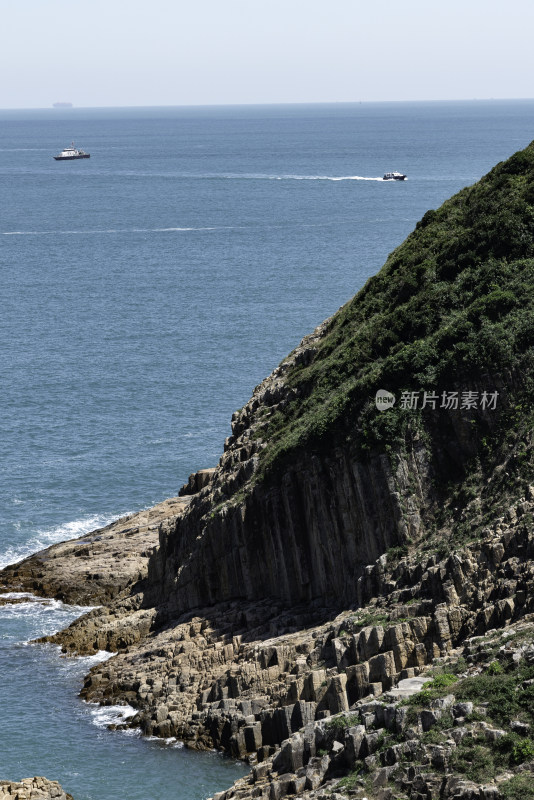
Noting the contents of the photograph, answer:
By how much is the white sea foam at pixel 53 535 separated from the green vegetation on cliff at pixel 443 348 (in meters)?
20.2

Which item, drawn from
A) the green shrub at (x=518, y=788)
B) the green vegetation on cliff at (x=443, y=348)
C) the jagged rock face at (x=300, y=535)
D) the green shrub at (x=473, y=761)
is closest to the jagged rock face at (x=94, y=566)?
the jagged rock face at (x=300, y=535)

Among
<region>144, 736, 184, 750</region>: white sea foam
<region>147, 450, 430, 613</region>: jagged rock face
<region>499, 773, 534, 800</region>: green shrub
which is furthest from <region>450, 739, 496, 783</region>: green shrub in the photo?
<region>144, 736, 184, 750</region>: white sea foam

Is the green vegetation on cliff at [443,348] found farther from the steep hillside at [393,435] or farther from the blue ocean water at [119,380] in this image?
the blue ocean water at [119,380]

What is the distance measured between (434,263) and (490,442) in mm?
13539

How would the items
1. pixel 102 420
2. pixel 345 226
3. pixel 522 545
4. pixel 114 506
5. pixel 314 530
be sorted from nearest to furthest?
pixel 522 545 → pixel 314 530 → pixel 114 506 → pixel 102 420 → pixel 345 226

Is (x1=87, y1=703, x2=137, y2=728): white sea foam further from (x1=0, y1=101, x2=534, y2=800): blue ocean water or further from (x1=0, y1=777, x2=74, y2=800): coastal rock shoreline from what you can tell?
(x1=0, y1=777, x2=74, y2=800): coastal rock shoreline

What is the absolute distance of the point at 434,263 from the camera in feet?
216

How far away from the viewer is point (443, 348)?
5928cm

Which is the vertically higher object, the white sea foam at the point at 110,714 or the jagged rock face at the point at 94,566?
the jagged rock face at the point at 94,566

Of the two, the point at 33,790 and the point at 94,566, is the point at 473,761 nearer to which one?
the point at 33,790

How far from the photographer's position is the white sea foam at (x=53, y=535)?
8000 centimetres

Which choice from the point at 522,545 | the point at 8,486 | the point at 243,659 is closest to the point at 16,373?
the point at 8,486

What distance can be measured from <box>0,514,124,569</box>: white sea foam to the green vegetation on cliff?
20.2 metres

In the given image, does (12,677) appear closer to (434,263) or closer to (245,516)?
(245,516)
